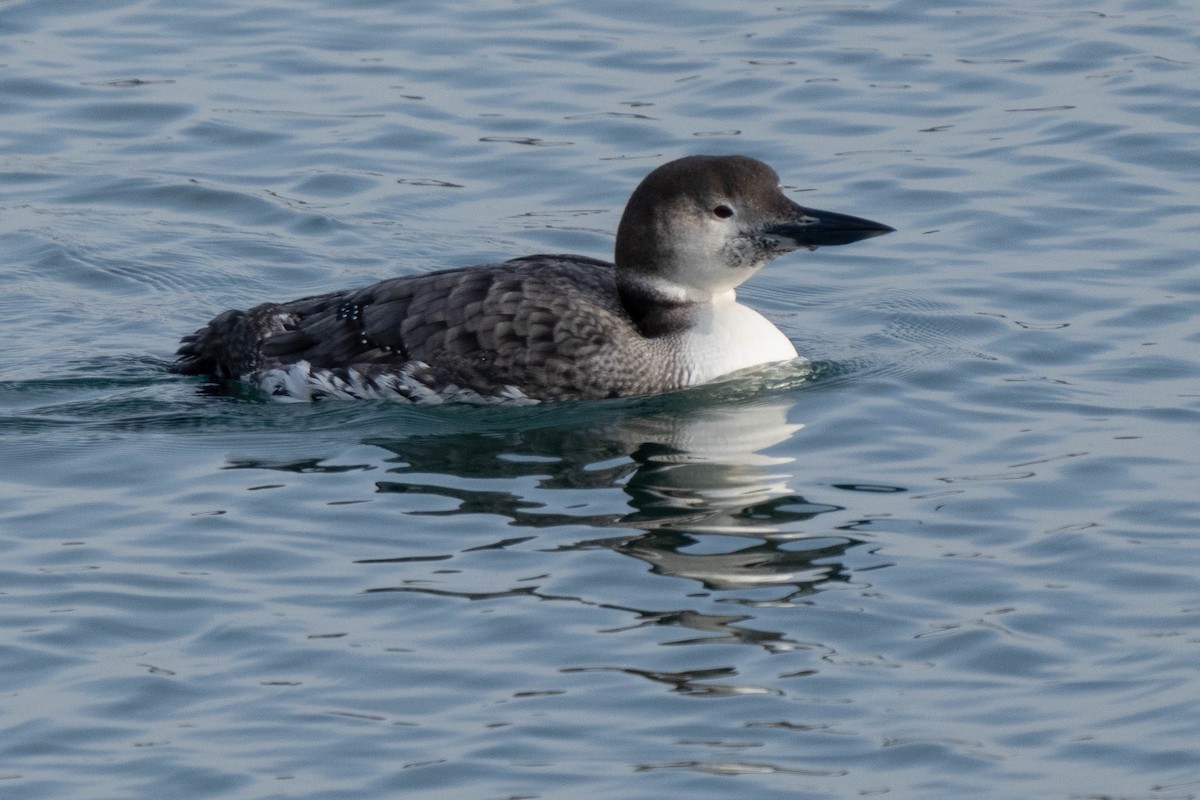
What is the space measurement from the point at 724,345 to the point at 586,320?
62 cm

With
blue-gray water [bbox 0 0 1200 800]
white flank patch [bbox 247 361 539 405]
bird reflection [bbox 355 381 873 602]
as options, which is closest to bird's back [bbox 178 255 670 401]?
white flank patch [bbox 247 361 539 405]

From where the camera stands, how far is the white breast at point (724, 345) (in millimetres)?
9339

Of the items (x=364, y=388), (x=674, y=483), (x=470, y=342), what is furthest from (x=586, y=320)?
(x=674, y=483)

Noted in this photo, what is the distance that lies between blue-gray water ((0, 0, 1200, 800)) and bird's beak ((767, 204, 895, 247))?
624 millimetres

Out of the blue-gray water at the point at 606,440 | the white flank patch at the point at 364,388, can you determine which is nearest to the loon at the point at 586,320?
the white flank patch at the point at 364,388

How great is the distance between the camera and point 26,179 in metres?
12.2

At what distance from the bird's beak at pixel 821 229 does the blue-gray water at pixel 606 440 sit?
62cm

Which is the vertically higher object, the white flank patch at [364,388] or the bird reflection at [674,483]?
the white flank patch at [364,388]

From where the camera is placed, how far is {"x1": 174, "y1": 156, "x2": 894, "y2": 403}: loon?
9141 mm

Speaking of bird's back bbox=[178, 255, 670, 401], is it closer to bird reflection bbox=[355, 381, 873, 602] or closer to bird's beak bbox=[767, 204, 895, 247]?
bird reflection bbox=[355, 381, 873, 602]

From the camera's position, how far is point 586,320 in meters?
9.22

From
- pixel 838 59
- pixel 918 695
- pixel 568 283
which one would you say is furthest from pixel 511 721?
pixel 838 59

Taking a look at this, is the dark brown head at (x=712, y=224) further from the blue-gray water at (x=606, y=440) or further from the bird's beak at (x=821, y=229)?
the blue-gray water at (x=606, y=440)

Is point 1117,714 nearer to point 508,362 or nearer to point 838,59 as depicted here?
point 508,362
